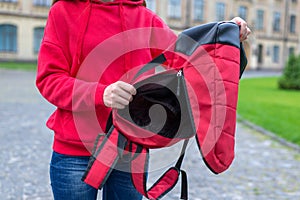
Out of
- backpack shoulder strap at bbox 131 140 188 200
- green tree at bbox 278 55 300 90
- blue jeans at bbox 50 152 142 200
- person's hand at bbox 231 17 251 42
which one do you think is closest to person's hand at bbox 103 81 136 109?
backpack shoulder strap at bbox 131 140 188 200

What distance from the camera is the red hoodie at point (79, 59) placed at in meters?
1.72

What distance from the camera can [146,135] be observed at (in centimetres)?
171

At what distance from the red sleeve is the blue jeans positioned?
0.25m

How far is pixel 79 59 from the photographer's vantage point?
5.90 feet

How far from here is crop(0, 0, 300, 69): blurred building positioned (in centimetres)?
3192

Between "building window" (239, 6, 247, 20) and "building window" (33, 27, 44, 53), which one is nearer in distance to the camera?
"building window" (33, 27, 44, 53)

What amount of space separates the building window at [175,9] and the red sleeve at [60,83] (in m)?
38.5

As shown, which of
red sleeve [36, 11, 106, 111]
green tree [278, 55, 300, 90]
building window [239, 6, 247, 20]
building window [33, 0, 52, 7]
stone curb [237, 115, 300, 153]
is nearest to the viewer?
red sleeve [36, 11, 106, 111]

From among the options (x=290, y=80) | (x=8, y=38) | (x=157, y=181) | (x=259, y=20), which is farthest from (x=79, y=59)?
(x=259, y=20)

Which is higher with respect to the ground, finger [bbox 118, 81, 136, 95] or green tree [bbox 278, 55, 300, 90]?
finger [bbox 118, 81, 136, 95]

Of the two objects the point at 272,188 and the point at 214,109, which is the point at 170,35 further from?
the point at 272,188

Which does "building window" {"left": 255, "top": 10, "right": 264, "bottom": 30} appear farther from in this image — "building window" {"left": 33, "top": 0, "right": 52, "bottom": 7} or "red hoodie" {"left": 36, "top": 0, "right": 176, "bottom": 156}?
"red hoodie" {"left": 36, "top": 0, "right": 176, "bottom": 156}

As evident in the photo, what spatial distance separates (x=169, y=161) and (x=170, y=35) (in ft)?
1.84

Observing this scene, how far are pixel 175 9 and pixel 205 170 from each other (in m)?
Answer: 35.5
